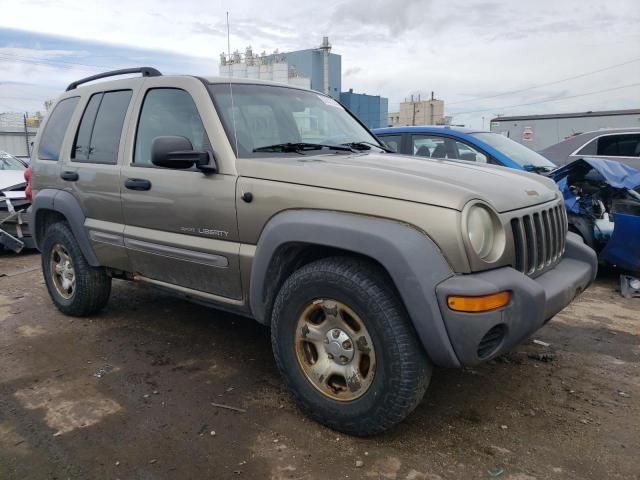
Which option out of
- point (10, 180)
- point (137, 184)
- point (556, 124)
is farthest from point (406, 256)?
point (556, 124)

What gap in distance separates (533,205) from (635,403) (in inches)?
54.0

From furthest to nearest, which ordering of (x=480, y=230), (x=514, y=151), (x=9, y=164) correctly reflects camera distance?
(x=9, y=164), (x=514, y=151), (x=480, y=230)

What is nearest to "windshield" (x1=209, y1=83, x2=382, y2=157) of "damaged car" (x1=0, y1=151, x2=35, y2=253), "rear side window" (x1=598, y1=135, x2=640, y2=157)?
"damaged car" (x1=0, y1=151, x2=35, y2=253)

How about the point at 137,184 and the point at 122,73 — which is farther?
the point at 122,73

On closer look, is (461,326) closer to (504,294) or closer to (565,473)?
(504,294)

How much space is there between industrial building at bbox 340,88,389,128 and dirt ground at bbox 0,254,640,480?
3152 centimetres

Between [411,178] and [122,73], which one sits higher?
[122,73]

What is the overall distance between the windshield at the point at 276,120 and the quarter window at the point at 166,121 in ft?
0.40

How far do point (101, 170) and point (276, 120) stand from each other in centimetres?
142

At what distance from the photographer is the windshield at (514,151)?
6535mm

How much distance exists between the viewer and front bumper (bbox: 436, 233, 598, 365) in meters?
2.38

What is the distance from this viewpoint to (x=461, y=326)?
238 cm

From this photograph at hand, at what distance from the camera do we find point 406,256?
7.98 ft

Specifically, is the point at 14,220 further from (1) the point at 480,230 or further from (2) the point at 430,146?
(1) the point at 480,230
